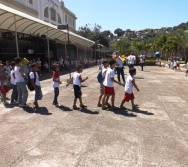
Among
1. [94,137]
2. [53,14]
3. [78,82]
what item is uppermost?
[53,14]

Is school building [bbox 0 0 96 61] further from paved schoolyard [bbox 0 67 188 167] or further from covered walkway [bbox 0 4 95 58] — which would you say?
paved schoolyard [bbox 0 67 188 167]

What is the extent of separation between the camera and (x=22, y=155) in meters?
4.41

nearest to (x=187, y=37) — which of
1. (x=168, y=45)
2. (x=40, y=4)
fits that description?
(x=168, y=45)

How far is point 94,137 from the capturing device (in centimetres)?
525

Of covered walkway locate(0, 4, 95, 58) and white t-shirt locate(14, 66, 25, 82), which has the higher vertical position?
covered walkway locate(0, 4, 95, 58)

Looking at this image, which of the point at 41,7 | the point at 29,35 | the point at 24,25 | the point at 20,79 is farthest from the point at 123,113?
the point at 41,7

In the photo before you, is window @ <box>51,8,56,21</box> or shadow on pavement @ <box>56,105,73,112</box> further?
window @ <box>51,8,56,21</box>

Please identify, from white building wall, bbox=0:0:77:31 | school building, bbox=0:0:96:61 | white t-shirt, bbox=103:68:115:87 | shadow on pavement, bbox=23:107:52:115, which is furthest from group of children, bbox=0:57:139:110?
white building wall, bbox=0:0:77:31

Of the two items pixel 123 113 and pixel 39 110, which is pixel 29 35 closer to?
pixel 39 110

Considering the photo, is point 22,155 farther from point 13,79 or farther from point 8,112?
point 13,79

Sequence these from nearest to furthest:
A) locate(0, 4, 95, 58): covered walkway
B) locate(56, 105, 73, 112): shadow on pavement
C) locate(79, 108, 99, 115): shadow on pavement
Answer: locate(79, 108, 99, 115): shadow on pavement
locate(56, 105, 73, 112): shadow on pavement
locate(0, 4, 95, 58): covered walkway

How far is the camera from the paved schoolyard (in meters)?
4.23

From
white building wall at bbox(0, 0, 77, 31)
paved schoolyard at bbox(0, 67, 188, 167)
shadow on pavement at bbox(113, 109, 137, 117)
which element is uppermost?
white building wall at bbox(0, 0, 77, 31)

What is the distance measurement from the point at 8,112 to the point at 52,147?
312cm
